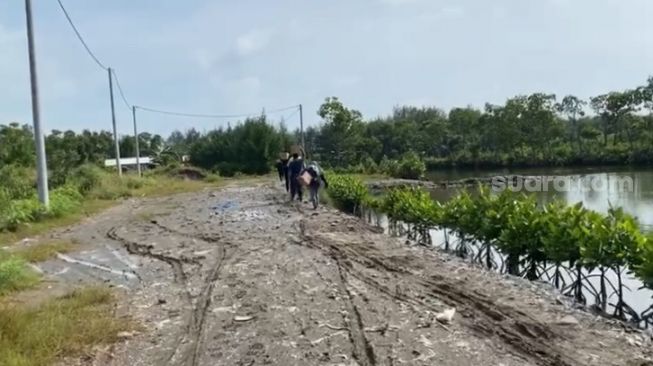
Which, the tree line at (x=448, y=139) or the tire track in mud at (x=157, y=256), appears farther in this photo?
the tree line at (x=448, y=139)

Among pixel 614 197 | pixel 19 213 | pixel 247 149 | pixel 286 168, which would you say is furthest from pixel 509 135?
pixel 19 213

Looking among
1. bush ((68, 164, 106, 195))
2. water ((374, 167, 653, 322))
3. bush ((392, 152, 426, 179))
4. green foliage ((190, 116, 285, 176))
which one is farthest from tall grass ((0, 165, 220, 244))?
bush ((392, 152, 426, 179))

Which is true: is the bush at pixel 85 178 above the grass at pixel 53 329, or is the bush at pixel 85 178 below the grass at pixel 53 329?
above

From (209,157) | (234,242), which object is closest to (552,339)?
(234,242)

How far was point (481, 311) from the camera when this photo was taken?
16.2 ft

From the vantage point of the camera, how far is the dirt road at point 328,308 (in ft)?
13.2

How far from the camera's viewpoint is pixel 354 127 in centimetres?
4491

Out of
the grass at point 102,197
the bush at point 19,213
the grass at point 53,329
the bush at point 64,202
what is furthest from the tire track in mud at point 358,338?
the bush at point 64,202

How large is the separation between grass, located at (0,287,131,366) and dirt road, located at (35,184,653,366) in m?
0.23

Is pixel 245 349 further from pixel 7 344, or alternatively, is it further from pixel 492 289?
pixel 492 289

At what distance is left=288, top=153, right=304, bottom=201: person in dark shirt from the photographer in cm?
1461

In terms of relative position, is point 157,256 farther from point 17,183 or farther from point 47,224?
point 17,183

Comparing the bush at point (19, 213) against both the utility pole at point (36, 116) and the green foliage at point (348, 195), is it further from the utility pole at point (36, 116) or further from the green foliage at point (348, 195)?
the green foliage at point (348, 195)

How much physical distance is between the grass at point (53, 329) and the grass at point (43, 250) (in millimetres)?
3027
